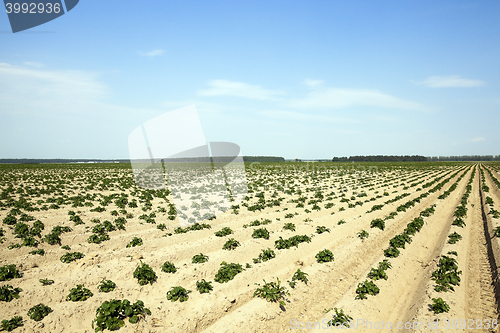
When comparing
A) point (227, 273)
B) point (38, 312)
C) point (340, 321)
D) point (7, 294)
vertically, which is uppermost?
point (7, 294)

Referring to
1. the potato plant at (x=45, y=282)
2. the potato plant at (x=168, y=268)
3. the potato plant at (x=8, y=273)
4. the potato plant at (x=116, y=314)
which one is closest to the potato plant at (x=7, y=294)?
the potato plant at (x=45, y=282)

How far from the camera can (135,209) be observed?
62.6 ft

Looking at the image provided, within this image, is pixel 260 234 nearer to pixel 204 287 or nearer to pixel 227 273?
pixel 227 273

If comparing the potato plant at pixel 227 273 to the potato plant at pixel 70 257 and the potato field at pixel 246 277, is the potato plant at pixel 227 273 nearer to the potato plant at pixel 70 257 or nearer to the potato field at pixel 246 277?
the potato field at pixel 246 277

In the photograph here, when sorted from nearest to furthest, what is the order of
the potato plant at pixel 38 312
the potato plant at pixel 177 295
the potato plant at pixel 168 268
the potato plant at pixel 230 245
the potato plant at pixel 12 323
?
the potato plant at pixel 12 323
the potato plant at pixel 38 312
the potato plant at pixel 177 295
the potato plant at pixel 168 268
the potato plant at pixel 230 245

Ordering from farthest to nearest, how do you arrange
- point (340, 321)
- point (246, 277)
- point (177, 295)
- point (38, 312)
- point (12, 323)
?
point (246, 277), point (177, 295), point (340, 321), point (38, 312), point (12, 323)

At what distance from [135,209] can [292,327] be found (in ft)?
51.5

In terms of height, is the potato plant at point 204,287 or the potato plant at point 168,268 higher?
the potato plant at point 168,268

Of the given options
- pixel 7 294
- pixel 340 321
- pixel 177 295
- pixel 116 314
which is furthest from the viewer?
pixel 177 295

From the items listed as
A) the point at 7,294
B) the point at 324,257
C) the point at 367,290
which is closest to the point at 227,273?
the point at 324,257

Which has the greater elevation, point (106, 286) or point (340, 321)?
point (106, 286)

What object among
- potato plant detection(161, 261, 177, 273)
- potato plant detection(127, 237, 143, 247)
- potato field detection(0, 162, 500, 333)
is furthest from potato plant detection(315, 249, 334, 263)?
potato plant detection(127, 237, 143, 247)

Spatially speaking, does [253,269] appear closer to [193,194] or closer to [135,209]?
[135,209]

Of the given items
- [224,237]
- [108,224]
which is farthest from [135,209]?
[224,237]
